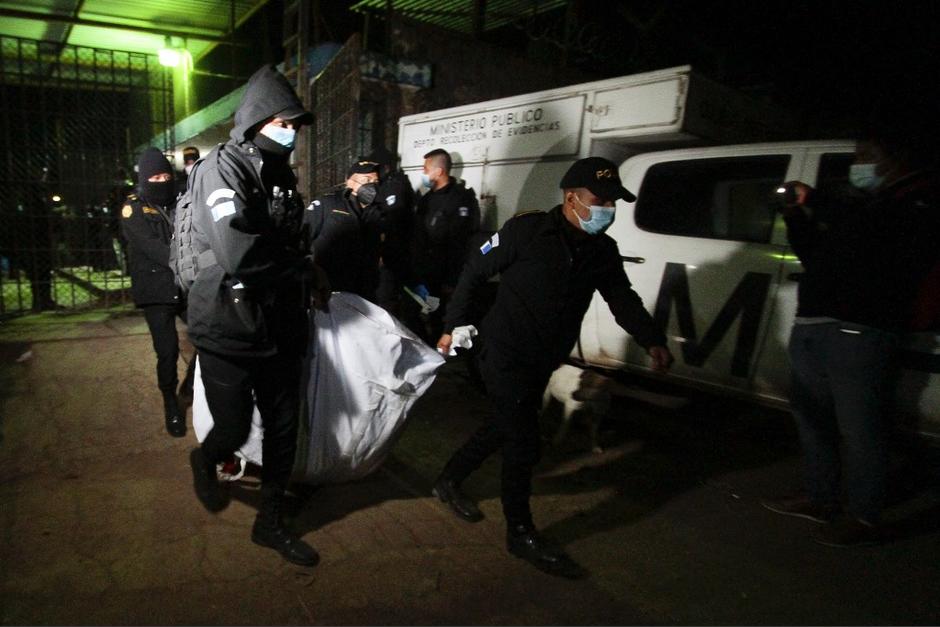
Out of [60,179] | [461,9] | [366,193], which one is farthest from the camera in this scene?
[461,9]

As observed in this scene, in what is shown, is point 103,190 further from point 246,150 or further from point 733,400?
point 733,400

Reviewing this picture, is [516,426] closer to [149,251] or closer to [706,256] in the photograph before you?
[706,256]

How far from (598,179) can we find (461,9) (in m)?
8.87

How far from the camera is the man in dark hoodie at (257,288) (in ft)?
7.23

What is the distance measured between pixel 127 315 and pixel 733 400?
6.92m

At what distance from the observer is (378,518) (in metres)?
2.95

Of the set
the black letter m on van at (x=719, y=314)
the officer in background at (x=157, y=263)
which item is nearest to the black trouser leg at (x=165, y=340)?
the officer in background at (x=157, y=263)

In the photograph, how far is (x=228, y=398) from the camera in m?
2.40

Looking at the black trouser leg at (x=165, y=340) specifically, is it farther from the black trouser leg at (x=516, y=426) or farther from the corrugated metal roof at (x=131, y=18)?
the corrugated metal roof at (x=131, y=18)

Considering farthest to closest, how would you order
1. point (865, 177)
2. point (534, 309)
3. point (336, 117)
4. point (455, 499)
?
point (336, 117) < point (455, 499) < point (865, 177) < point (534, 309)

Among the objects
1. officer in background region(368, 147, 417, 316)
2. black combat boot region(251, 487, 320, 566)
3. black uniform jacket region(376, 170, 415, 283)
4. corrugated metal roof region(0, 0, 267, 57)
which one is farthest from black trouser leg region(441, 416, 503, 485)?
corrugated metal roof region(0, 0, 267, 57)

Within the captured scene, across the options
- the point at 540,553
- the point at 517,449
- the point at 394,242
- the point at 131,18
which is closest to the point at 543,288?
the point at 517,449

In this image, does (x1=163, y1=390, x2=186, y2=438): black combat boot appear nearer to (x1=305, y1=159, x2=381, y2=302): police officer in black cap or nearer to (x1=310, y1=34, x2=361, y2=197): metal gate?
(x1=305, y1=159, x2=381, y2=302): police officer in black cap

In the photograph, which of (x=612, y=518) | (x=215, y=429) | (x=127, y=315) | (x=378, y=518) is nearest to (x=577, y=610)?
(x=612, y=518)
